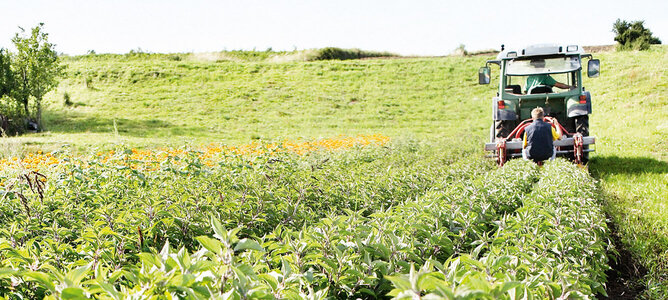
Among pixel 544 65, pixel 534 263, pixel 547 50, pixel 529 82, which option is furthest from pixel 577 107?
pixel 534 263

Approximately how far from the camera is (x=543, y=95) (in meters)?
10.4

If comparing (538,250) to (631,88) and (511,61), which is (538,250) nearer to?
(511,61)

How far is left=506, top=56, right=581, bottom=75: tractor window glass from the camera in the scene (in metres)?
10.2

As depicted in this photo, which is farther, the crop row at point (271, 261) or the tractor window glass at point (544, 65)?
the tractor window glass at point (544, 65)

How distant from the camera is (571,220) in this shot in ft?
10.5

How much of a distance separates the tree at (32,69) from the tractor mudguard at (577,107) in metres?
19.9

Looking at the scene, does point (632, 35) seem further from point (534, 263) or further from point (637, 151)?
point (534, 263)

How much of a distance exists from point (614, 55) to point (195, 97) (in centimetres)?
2407

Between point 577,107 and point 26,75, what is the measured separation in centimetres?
2067

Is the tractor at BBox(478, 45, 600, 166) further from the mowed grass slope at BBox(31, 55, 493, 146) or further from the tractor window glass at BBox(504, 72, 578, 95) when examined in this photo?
the mowed grass slope at BBox(31, 55, 493, 146)

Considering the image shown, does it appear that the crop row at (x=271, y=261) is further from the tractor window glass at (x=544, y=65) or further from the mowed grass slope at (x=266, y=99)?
the mowed grass slope at (x=266, y=99)

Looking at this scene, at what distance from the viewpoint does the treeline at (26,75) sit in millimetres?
20203

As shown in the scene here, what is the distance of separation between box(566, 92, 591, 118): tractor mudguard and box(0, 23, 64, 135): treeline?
19.9 m

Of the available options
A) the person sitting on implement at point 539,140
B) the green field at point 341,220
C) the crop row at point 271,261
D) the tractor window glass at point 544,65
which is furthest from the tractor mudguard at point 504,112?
the crop row at point 271,261
